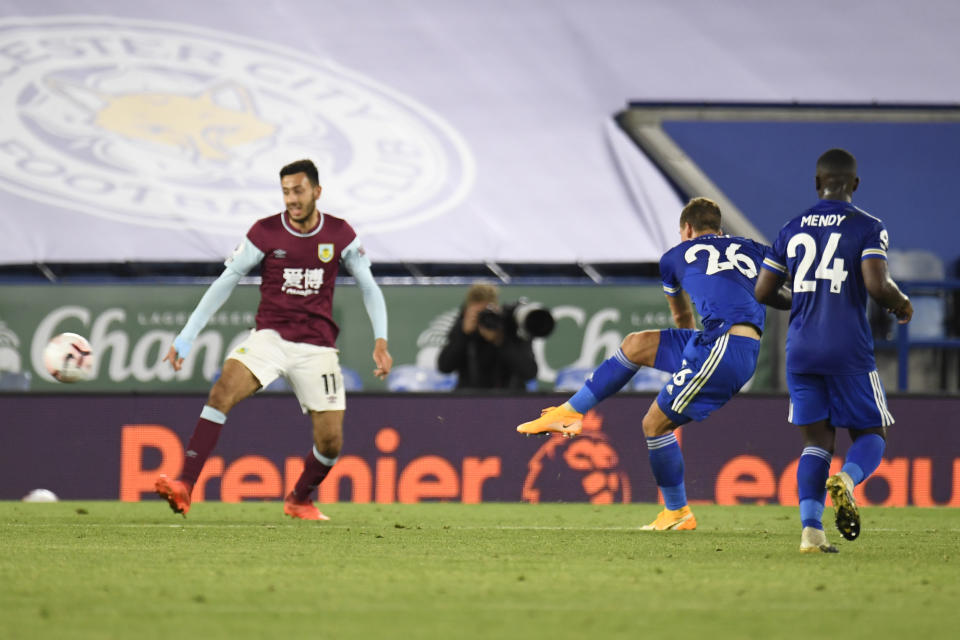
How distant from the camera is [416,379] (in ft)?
43.5

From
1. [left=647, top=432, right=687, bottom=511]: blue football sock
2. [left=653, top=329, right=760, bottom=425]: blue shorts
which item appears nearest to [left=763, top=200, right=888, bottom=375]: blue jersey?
[left=653, top=329, right=760, bottom=425]: blue shorts

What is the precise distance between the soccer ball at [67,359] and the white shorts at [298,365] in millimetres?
1060

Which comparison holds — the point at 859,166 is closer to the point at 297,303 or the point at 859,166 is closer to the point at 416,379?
the point at 416,379

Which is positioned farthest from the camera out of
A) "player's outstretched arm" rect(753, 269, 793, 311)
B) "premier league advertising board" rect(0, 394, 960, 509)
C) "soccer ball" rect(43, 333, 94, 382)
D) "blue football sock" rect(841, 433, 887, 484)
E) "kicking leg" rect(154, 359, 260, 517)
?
"premier league advertising board" rect(0, 394, 960, 509)

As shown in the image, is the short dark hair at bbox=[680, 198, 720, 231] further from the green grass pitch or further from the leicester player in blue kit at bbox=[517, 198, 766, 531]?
the green grass pitch

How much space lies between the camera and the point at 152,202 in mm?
14094

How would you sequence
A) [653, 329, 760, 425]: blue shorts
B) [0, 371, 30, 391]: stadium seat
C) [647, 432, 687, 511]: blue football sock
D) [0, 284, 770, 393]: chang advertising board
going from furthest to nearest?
[0, 284, 770, 393]: chang advertising board
[0, 371, 30, 391]: stadium seat
[647, 432, 687, 511]: blue football sock
[653, 329, 760, 425]: blue shorts

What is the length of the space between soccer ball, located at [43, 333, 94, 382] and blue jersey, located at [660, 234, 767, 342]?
347 cm

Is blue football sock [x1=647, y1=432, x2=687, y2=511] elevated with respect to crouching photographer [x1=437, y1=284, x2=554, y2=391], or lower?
lower

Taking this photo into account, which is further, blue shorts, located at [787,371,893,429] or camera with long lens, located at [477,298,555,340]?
camera with long lens, located at [477,298,555,340]

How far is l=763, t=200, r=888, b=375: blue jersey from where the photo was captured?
249 inches

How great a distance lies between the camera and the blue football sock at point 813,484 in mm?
6410

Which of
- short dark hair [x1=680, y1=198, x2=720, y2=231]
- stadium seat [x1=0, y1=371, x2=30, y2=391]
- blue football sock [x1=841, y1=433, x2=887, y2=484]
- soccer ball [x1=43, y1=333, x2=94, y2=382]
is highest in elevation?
short dark hair [x1=680, y1=198, x2=720, y2=231]

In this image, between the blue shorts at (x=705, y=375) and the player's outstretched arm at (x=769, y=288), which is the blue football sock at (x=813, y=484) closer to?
the player's outstretched arm at (x=769, y=288)
